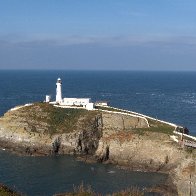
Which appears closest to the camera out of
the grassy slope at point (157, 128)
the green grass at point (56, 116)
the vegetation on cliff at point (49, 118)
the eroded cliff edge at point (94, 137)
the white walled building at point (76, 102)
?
the eroded cliff edge at point (94, 137)

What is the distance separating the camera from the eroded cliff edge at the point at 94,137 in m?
67.1

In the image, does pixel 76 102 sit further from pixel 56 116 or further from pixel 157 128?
pixel 157 128

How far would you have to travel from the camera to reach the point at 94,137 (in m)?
75.2

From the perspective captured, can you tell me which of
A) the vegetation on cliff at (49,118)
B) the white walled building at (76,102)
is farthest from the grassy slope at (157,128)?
the white walled building at (76,102)

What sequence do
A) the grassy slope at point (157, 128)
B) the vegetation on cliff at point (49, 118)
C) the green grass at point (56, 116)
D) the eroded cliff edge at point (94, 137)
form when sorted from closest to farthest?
the eroded cliff edge at point (94, 137)
the grassy slope at point (157, 128)
the vegetation on cliff at point (49, 118)
the green grass at point (56, 116)

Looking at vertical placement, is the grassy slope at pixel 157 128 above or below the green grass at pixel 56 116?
below

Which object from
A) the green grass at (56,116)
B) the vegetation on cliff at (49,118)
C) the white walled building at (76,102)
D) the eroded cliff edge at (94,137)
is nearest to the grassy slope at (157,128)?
the eroded cliff edge at (94,137)

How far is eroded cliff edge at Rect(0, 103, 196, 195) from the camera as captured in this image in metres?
67.1

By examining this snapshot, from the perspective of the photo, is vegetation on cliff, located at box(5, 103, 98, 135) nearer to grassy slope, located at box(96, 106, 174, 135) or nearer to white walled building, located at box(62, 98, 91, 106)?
white walled building, located at box(62, 98, 91, 106)

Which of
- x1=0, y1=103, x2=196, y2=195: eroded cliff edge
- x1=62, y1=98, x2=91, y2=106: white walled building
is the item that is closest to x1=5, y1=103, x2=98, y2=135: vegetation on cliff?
x1=0, y1=103, x2=196, y2=195: eroded cliff edge

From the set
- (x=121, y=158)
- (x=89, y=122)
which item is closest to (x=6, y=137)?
(x=89, y=122)

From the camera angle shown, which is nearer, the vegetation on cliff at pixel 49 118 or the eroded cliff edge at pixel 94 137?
the eroded cliff edge at pixel 94 137

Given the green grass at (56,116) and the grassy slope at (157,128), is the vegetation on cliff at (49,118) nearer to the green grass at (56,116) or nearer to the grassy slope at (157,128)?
the green grass at (56,116)

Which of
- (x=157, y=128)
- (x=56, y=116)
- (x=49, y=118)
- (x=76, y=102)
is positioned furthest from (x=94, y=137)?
(x=76, y=102)
